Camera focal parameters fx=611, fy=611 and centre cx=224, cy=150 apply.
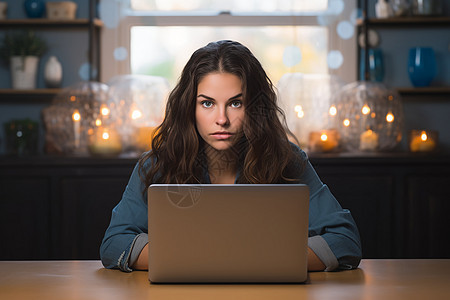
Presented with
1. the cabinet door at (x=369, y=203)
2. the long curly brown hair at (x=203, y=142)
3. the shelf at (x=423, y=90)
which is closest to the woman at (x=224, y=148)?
the long curly brown hair at (x=203, y=142)

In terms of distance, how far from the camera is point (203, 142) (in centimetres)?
160

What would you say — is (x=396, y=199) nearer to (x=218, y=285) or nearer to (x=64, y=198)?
A: (x=64, y=198)

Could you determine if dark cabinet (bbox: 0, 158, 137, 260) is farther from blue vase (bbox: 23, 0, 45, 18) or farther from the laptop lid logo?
the laptop lid logo

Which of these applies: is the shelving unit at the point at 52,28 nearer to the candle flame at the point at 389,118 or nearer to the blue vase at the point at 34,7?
the blue vase at the point at 34,7

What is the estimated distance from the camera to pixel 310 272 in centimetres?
128

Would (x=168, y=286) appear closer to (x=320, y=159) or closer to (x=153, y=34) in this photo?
(x=320, y=159)

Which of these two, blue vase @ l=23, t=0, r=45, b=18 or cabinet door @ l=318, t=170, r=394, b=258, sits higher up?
blue vase @ l=23, t=0, r=45, b=18

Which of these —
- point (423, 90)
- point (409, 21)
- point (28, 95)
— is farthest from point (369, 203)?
point (28, 95)

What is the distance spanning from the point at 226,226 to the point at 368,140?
1.99 metres

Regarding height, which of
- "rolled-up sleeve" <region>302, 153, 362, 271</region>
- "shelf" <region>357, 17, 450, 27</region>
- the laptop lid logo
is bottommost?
"rolled-up sleeve" <region>302, 153, 362, 271</region>

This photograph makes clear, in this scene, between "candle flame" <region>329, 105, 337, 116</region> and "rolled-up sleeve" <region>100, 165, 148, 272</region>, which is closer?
"rolled-up sleeve" <region>100, 165, 148, 272</region>

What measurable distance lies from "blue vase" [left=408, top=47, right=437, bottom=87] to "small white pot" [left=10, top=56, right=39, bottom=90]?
191 cm

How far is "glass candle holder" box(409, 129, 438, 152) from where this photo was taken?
293cm

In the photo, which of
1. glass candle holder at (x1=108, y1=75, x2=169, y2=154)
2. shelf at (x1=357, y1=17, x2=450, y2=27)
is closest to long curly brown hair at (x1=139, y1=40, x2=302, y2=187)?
glass candle holder at (x1=108, y1=75, x2=169, y2=154)
